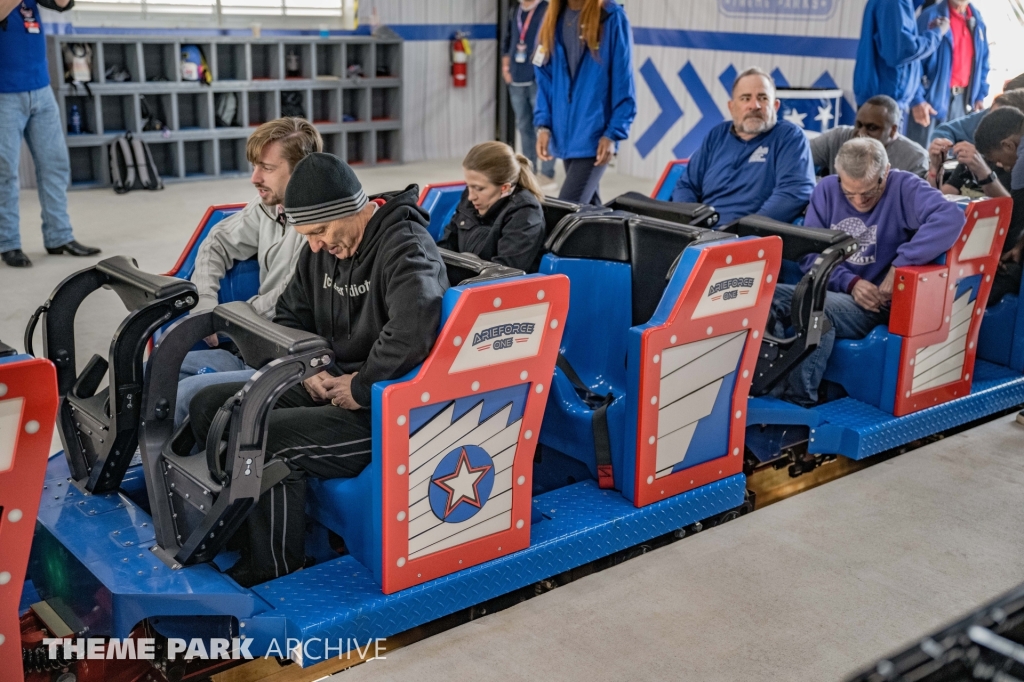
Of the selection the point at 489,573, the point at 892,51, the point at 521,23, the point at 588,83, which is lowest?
the point at 489,573

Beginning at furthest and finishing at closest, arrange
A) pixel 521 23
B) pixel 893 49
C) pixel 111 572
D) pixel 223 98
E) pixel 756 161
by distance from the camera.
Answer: pixel 223 98 < pixel 521 23 < pixel 893 49 < pixel 756 161 < pixel 111 572

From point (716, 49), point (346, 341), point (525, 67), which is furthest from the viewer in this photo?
point (716, 49)

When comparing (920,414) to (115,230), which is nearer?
(920,414)

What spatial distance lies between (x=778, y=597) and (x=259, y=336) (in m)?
1.51

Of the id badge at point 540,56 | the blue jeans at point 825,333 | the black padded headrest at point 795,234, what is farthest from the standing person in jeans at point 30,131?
the blue jeans at point 825,333

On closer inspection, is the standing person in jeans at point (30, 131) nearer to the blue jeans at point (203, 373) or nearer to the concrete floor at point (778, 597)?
the blue jeans at point (203, 373)

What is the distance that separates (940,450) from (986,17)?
4926 mm

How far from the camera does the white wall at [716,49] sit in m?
7.79

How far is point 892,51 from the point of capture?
6289mm

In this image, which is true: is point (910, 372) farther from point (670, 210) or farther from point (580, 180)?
point (580, 180)

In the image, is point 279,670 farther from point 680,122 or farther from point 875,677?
point 680,122

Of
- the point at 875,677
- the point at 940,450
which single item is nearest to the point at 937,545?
the point at 940,450

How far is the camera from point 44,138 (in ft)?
20.1

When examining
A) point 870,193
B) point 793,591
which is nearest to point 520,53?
point 870,193
